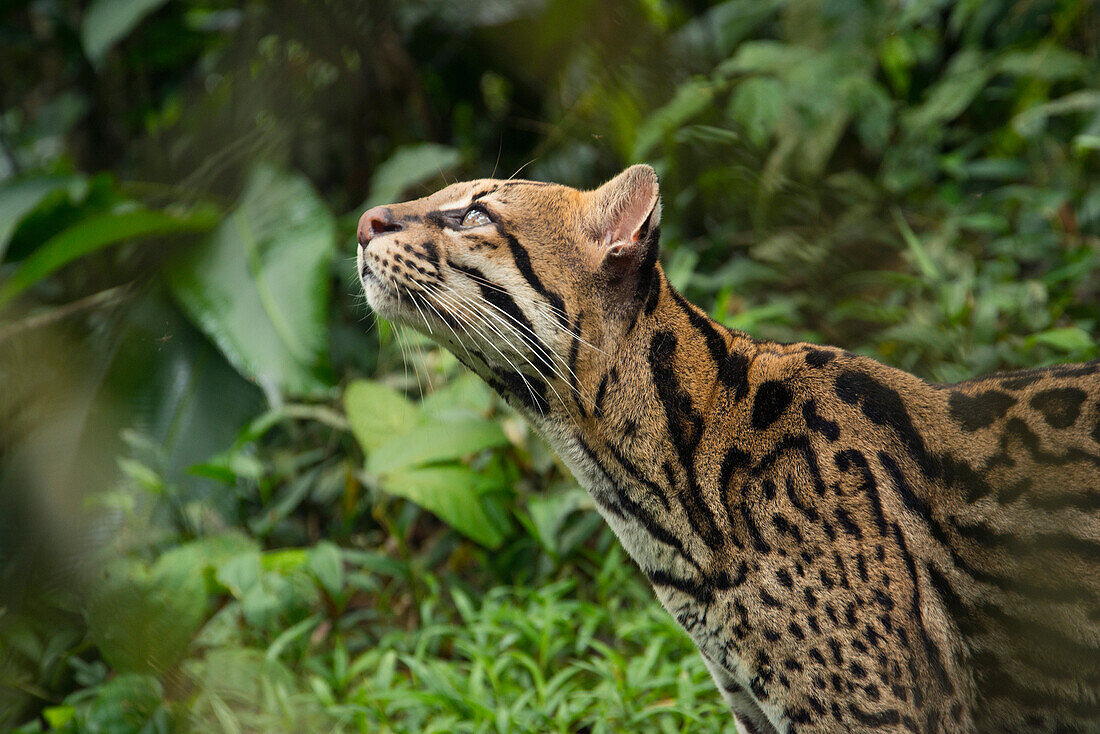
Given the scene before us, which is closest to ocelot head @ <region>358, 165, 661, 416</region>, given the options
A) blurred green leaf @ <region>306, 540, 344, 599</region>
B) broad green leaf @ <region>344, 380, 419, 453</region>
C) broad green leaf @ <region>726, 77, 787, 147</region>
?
blurred green leaf @ <region>306, 540, 344, 599</region>

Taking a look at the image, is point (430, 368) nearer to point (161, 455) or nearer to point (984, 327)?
point (161, 455)

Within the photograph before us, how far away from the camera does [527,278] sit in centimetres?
258

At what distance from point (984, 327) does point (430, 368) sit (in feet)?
10.1

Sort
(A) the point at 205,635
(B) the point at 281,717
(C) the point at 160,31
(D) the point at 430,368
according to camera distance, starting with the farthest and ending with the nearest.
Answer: (C) the point at 160,31 → (D) the point at 430,368 → (A) the point at 205,635 → (B) the point at 281,717

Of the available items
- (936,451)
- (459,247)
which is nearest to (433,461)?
(459,247)

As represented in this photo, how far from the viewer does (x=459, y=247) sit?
102 inches

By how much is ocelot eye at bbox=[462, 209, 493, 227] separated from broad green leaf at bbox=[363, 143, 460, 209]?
2.61m

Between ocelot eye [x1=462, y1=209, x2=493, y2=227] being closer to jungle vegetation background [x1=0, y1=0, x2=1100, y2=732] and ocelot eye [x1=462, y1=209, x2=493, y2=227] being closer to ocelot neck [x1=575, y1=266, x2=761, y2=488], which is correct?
jungle vegetation background [x1=0, y1=0, x2=1100, y2=732]

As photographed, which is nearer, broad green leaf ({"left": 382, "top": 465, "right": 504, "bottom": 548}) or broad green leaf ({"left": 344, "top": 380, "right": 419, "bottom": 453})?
broad green leaf ({"left": 382, "top": 465, "right": 504, "bottom": 548})

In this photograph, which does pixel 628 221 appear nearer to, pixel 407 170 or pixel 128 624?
pixel 128 624

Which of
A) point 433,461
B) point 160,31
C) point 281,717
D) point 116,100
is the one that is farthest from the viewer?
point 116,100

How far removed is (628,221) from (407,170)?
3.14 metres

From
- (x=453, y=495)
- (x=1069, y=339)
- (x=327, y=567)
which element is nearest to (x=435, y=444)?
(x=453, y=495)

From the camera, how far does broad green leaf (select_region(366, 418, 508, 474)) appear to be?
4.15m
